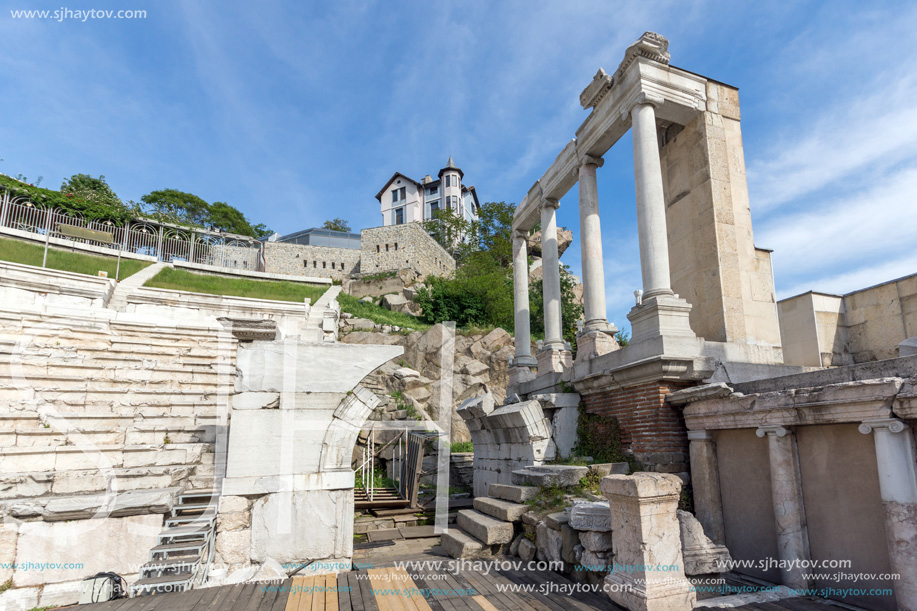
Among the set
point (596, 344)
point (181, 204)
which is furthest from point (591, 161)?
point (181, 204)

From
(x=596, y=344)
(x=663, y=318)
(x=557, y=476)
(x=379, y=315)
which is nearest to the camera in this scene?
(x=557, y=476)

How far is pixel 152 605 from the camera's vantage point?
10.9 feet

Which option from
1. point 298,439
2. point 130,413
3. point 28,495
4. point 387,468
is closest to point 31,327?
point 130,413

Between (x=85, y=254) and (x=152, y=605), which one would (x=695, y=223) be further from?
(x=85, y=254)

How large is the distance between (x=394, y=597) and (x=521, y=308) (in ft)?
25.3

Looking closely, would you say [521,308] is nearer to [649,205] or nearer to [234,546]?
[649,205]

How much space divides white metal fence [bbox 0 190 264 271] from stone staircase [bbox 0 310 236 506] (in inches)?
679

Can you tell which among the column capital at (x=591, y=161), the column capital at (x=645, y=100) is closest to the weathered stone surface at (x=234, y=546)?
the column capital at (x=645, y=100)

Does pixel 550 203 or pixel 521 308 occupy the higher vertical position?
pixel 550 203

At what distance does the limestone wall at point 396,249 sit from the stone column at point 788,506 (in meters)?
36.1

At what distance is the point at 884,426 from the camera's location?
3.32 metres

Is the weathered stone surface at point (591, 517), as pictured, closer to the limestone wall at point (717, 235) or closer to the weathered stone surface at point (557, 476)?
the weathered stone surface at point (557, 476)

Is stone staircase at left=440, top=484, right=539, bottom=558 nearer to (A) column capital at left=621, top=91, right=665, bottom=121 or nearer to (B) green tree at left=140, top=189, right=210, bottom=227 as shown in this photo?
(A) column capital at left=621, top=91, right=665, bottom=121

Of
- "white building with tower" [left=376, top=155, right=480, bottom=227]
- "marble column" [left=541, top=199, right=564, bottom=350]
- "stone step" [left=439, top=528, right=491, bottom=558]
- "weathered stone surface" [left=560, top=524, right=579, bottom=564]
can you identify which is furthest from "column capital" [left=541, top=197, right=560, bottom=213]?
"white building with tower" [left=376, top=155, right=480, bottom=227]
